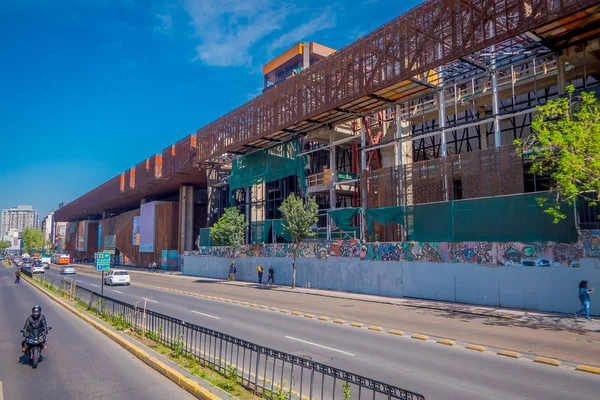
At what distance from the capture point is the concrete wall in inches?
685

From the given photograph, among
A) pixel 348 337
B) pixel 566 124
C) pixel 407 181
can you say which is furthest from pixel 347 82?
pixel 348 337

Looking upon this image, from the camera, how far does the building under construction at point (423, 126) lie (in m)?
21.4

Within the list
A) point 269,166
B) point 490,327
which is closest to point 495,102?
point 490,327

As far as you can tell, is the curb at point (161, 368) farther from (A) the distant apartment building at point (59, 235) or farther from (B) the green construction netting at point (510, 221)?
(A) the distant apartment building at point (59, 235)

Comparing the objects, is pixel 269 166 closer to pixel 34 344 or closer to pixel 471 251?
pixel 471 251

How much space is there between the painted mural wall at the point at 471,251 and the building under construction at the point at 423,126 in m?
0.62

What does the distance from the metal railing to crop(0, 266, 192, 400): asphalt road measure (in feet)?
3.14

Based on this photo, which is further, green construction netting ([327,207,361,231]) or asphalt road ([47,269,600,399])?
green construction netting ([327,207,361,231])

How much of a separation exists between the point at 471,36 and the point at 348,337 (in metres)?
19.1

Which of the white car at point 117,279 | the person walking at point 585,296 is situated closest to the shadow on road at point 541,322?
the person walking at point 585,296

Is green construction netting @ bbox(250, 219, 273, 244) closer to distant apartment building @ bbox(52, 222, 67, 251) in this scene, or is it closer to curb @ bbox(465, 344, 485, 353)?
curb @ bbox(465, 344, 485, 353)

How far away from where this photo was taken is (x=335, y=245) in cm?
2877

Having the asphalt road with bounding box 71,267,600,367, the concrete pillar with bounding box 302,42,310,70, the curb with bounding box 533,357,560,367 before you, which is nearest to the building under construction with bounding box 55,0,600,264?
the asphalt road with bounding box 71,267,600,367

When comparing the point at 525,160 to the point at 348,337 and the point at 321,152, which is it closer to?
the point at 348,337
